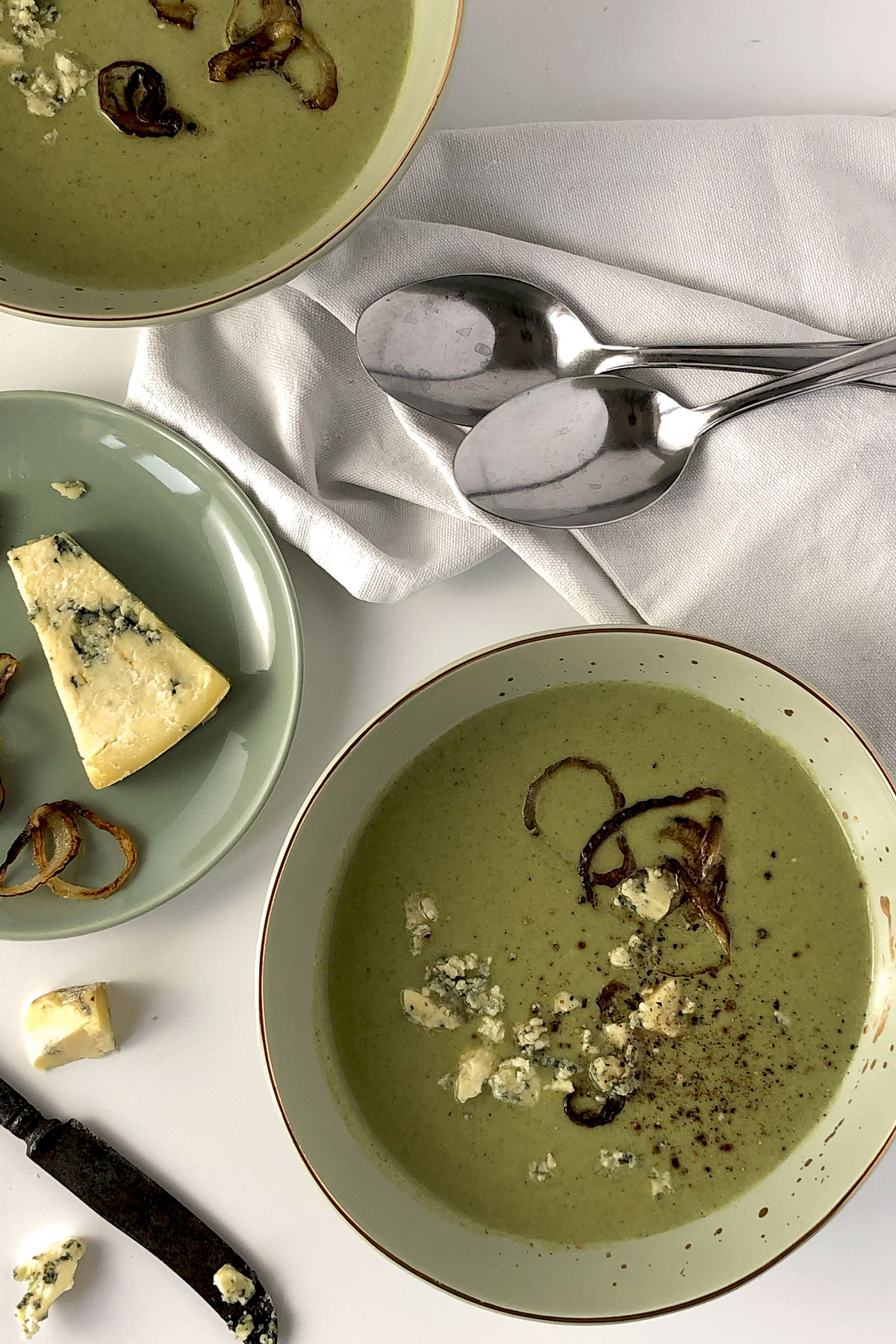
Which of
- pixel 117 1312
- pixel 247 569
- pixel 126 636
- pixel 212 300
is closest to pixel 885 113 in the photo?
pixel 212 300

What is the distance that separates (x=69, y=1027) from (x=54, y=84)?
135cm

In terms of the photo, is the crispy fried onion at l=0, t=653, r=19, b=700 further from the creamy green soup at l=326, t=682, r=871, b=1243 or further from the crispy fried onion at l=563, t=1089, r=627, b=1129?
the crispy fried onion at l=563, t=1089, r=627, b=1129

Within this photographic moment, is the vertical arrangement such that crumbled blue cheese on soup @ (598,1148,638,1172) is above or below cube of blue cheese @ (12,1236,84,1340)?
above

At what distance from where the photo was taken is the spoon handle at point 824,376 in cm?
151

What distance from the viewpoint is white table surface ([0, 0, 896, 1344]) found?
1705 millimetres

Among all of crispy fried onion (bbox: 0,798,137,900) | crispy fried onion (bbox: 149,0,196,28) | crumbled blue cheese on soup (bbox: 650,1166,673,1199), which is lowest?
crispy fried onion (bbox: 0,798,137,900)

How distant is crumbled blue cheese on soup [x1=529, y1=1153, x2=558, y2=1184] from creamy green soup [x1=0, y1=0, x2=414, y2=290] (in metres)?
1.36

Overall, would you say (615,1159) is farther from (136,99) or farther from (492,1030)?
(136,99)

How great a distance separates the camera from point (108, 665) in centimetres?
163

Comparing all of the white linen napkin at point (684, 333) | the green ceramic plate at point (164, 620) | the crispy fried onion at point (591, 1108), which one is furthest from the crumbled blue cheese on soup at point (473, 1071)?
the white linen napkin at point (684, 333)

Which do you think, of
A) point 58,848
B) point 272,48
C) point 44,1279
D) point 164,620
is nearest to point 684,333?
point 272,48

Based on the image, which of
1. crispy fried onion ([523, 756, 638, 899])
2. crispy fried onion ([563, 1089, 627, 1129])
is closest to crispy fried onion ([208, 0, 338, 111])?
crispy fried onion ([523, 756, 638, 899])

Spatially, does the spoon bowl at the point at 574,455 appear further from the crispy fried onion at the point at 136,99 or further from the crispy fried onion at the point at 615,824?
the crispy fried onion at the point at 136,99

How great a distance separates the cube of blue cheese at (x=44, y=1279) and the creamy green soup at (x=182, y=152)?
4.84 feet
